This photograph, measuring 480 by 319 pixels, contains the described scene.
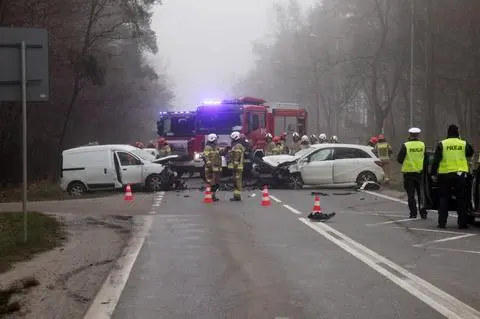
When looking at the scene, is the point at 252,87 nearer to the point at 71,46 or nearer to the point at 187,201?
the point at 71,46

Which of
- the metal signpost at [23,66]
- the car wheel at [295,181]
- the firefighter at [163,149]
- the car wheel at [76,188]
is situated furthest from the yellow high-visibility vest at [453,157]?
the firefighter at [163,149]

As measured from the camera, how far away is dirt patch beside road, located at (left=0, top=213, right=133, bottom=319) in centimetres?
678

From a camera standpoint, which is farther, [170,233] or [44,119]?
[44,119]

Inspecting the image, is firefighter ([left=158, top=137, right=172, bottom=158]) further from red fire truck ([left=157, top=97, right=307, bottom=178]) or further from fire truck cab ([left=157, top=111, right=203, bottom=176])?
red fire truck ([left=157, top=97, right=307, bottom=178])

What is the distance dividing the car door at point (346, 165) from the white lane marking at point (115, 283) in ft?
38.1

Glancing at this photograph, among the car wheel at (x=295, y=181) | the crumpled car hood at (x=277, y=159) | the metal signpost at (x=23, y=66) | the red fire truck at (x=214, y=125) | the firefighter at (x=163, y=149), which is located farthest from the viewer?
the red fire truck at (x=214, y=125)

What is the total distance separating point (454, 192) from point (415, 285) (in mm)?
5387

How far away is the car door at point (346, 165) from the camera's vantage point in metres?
22.4

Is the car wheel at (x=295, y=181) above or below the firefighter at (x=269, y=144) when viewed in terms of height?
below

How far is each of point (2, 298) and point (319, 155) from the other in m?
16.3

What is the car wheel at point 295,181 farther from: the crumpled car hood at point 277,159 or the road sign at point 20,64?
the road sign at point 20,64

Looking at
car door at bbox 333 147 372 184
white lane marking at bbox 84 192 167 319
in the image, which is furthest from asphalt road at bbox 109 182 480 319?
car door at bbox 333 147 372 184

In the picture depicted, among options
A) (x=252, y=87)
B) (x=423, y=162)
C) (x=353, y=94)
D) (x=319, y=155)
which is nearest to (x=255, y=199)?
(x=319, y=155)

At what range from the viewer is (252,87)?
120625 mm
